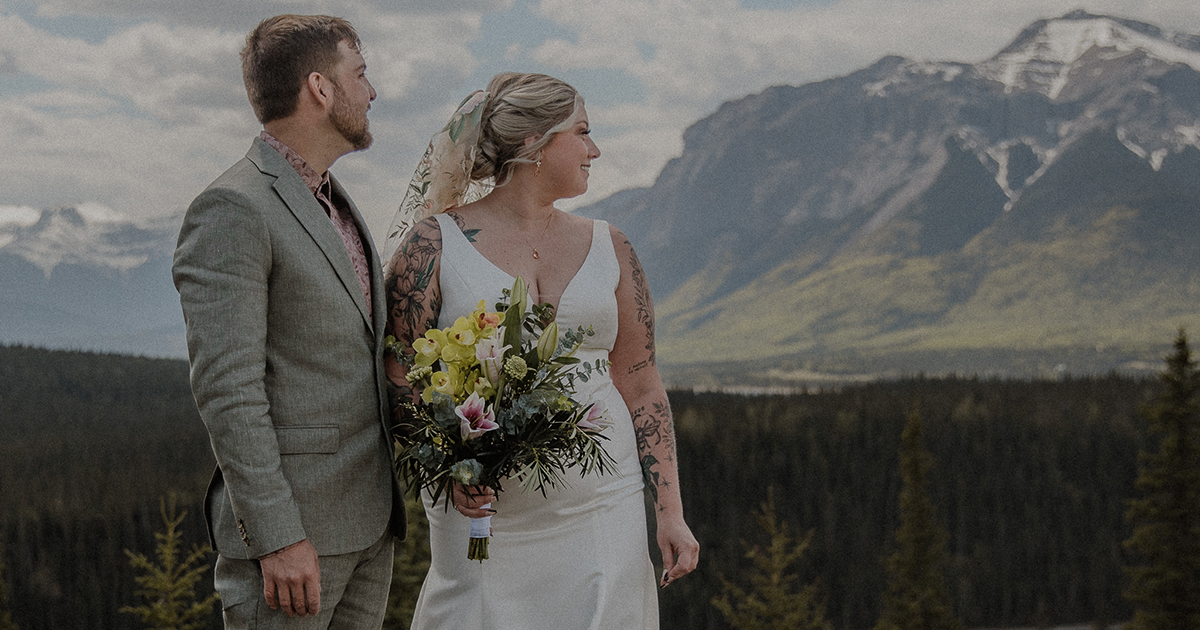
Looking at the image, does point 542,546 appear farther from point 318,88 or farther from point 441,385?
point 318,88

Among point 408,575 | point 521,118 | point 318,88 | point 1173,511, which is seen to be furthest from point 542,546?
point 1173,511

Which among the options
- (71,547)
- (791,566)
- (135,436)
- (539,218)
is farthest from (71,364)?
(539,218)

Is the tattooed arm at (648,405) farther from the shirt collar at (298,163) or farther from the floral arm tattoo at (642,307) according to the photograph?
the shirt collar at (298,163)

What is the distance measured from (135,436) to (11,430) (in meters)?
12.9

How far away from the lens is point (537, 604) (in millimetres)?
3746

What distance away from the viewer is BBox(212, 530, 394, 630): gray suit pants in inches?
125

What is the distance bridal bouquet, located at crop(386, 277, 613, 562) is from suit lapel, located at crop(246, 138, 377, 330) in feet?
0.78

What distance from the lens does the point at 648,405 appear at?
13.8ft

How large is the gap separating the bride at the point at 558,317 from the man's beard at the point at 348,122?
0.47 metres

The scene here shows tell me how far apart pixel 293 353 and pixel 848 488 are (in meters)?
54.8

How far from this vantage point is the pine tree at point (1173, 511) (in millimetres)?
20188

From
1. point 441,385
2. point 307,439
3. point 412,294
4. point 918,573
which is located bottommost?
point 918,573

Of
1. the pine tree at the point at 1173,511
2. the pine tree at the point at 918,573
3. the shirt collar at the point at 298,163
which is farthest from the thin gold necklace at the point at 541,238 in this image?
the pine tree at the point at 918,573

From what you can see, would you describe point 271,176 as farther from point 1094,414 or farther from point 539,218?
point 1094,414
